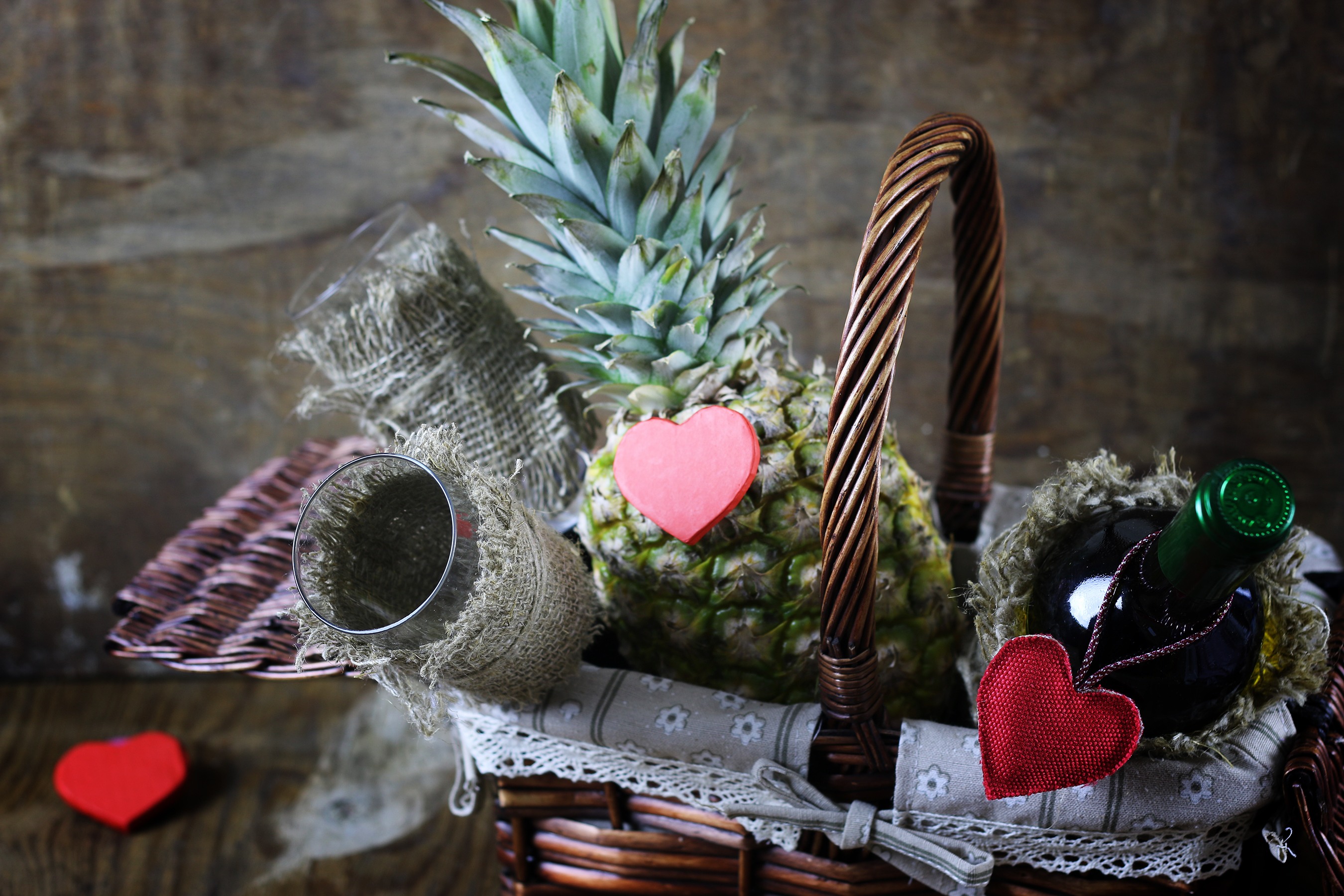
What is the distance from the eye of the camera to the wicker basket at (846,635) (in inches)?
15.9

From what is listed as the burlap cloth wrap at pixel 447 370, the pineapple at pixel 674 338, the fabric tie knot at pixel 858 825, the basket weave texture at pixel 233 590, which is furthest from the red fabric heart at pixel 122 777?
the fabric tie knot at pixel 858 825

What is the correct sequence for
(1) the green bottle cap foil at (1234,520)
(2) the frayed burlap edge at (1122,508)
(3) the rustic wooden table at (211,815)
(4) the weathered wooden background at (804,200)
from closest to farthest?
(1) the green bottle cap foil at (1234,520)
(2) the frayed burlap edge at (1122,508)
(3) the rustic wooden table at (211,815)
(4) the weathered wooden background at (804,200)

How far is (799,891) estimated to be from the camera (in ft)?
1.63

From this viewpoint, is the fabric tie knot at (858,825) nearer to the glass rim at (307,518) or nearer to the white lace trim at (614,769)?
the white lace trim at (614,769)

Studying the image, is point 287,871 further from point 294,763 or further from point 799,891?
point 799,891

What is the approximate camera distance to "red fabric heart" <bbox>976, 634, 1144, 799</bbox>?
1.28 ft

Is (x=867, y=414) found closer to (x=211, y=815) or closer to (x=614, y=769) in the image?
(x=614, y=769)

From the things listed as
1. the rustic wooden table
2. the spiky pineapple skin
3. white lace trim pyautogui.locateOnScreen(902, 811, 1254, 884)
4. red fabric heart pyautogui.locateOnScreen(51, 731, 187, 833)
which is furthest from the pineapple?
red fabric heart pyautogui.locateOnScreen(51, 731, 187, 833)

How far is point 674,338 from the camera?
1.72 ft

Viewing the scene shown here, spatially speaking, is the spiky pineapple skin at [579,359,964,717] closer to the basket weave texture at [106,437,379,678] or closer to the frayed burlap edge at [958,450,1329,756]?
the frayed burlap edge at [958,450,1329,756]

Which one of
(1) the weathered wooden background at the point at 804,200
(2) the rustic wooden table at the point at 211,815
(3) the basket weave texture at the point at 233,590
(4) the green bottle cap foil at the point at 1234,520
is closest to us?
(4) the green bottle cap foil at the point at 1234,520

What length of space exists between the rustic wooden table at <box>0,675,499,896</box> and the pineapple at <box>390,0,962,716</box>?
37cm

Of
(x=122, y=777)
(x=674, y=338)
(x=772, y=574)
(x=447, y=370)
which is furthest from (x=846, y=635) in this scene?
(x=122, y=777)

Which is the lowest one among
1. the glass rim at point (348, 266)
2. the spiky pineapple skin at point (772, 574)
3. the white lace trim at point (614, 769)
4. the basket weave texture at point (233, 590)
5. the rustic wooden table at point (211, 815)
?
the rustic wooden table at point (211, 815)
